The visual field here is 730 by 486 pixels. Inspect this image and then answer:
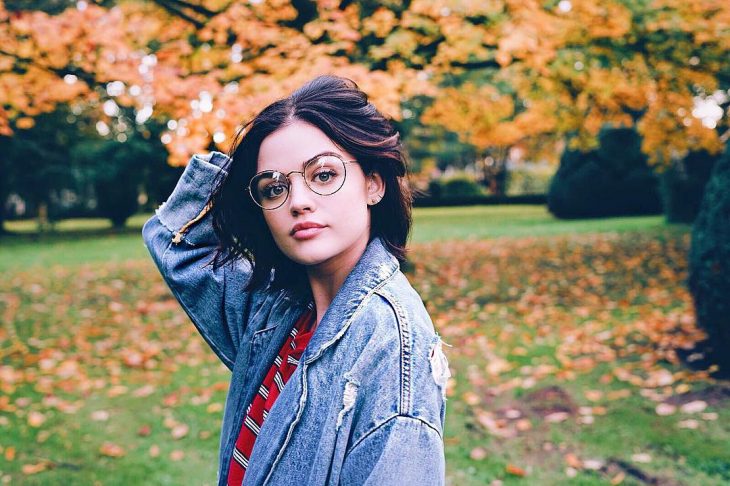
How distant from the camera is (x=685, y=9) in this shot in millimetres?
7156

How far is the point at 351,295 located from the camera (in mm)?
1262

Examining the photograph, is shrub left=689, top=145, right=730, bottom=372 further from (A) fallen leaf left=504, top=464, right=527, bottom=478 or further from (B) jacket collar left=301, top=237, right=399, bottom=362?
(B) jacket collar left=301, top=237, right=399, bottom=362

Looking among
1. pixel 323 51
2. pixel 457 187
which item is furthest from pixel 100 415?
pixel 457 187

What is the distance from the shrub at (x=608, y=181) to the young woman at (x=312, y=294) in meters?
19.6

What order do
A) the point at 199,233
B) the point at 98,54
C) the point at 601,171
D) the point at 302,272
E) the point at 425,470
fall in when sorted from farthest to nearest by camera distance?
the point at 601,171
the point at 98,54
the point at 199,233
the point at 302,272
the point at 425,470

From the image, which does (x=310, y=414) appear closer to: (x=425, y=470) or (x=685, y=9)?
(x=425, y=470)

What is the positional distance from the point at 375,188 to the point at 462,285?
Answer: 27.8ft

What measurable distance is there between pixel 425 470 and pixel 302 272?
615 mm

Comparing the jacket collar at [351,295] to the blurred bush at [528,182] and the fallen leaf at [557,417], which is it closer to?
the fallen leaf at [557,417]

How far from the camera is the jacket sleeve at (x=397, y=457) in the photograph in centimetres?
108

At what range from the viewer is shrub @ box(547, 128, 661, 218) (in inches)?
774

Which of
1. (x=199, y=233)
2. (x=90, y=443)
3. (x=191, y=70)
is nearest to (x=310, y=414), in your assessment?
(x=199, y=233)

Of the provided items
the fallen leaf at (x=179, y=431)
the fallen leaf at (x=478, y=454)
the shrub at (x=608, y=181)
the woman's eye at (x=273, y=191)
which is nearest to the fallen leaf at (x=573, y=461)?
the fallen leaf at (x=478, y=454)

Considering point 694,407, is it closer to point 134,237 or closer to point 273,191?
point 273,191
